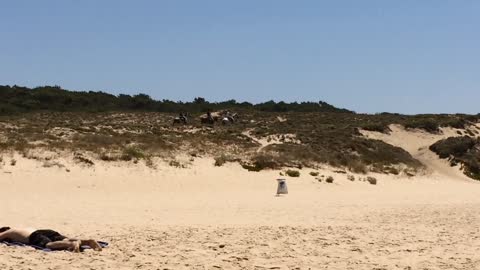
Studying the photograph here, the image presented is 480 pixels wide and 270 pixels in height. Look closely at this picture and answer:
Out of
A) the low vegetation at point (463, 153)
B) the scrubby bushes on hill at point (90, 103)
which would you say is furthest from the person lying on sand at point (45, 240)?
the scrubby bushes on hill at point (90, 103)

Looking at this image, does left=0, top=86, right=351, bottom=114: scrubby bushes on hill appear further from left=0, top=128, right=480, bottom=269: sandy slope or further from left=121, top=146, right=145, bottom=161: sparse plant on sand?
left=0, top=128, right=480, bottom=269: sandy slope

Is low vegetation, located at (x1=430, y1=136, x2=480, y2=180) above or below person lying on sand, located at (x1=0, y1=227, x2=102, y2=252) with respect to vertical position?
A: above

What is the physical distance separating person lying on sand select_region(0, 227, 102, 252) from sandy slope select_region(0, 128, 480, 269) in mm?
271

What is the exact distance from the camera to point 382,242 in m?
11.5

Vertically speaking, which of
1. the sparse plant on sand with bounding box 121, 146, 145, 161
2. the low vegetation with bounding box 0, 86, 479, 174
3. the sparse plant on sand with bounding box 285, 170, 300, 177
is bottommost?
the sparse plant on sand with bounding box 285, 170, 300, 177

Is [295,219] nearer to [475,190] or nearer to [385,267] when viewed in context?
[385,267]

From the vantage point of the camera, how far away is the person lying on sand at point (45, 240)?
957 centimetres

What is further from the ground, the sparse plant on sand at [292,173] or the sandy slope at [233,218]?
the sparse plant on sand at [292,173]

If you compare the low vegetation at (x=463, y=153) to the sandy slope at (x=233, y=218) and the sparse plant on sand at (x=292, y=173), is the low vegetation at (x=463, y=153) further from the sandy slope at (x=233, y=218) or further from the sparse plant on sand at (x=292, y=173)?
the sparse plant on sand at (x=292, y=173)

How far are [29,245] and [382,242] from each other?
20.9 ft

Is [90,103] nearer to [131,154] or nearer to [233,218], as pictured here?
[131,154]

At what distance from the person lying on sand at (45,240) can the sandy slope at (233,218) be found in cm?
27

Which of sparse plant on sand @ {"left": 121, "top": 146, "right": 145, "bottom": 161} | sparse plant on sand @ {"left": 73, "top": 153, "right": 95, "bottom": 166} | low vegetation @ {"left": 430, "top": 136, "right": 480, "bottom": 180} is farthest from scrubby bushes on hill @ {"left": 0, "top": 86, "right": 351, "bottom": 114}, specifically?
sparse plant on sand @ {"left": 73, "top": 153, "right": 95, "bottom": 166}

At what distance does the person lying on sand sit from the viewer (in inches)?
377
